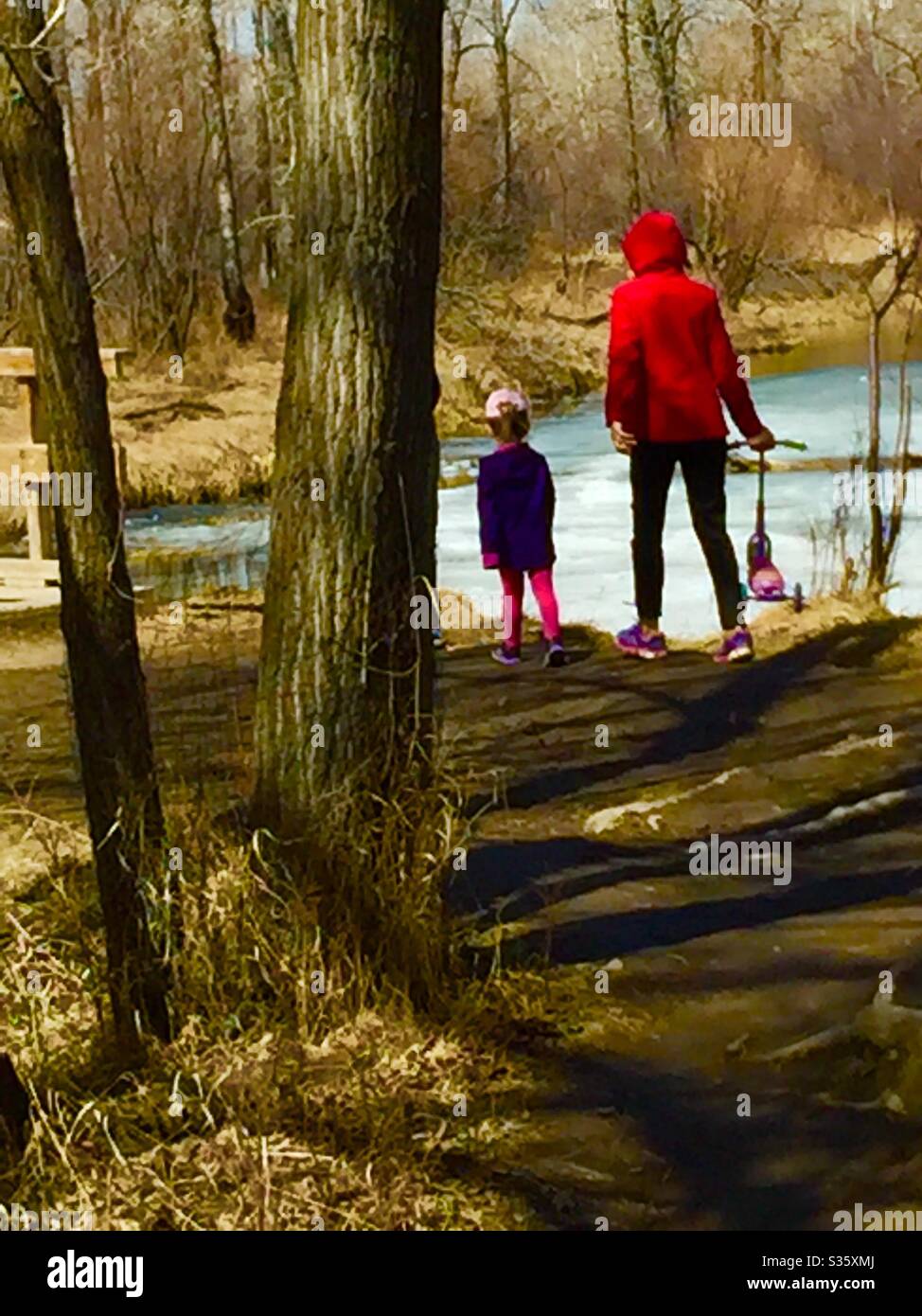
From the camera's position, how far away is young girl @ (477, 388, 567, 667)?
283 inches

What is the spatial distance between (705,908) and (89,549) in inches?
77.4

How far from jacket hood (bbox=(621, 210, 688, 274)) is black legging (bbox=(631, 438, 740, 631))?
0.64 m

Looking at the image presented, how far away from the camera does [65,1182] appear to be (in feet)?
11.4

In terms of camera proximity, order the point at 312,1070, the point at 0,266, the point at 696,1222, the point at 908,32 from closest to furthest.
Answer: the point at 696,1222, the point at 312,1070, the point at 908,32, the point at 0,266

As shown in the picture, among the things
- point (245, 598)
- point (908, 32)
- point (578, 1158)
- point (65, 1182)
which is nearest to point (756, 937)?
point (578, 1158)

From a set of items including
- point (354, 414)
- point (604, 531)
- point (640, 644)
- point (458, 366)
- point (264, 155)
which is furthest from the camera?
point (264, 155)

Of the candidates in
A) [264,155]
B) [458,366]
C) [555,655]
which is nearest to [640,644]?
[555,655]

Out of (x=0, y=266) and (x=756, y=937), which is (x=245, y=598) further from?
(x=0, y=266)

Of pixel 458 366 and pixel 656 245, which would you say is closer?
pixel 656 245

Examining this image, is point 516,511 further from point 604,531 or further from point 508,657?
point 604,531

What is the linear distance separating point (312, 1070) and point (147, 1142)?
1.27 ft

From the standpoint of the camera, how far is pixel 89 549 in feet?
12.0

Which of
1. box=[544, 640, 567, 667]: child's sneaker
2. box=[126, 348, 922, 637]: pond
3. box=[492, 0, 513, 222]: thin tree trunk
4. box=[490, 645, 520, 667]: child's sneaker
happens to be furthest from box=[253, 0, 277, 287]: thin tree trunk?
box=[544, 640, 567, 667]: child's sneaker

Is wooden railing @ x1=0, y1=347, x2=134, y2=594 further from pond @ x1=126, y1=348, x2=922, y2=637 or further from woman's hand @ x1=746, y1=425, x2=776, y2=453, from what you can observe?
woman's hand @ x1=746, y1=425, x2=776, y2=453
